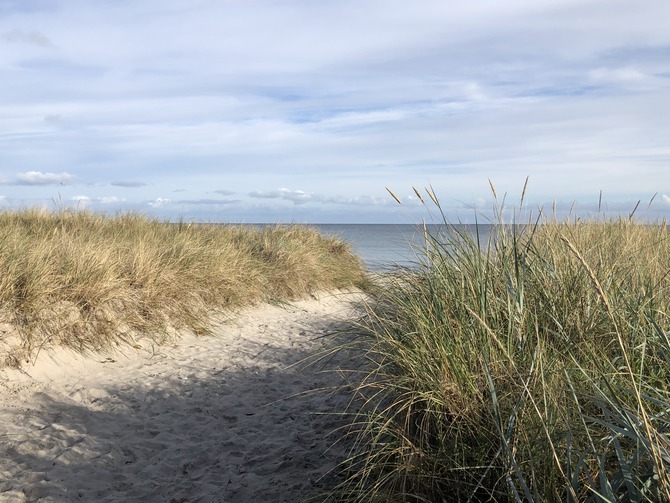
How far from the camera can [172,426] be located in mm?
5293

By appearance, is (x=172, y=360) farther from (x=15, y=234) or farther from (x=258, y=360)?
(x=15, y=234)

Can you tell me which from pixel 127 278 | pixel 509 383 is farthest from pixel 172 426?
pixel 509 383

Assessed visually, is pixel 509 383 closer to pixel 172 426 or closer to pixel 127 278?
pixel 172 426

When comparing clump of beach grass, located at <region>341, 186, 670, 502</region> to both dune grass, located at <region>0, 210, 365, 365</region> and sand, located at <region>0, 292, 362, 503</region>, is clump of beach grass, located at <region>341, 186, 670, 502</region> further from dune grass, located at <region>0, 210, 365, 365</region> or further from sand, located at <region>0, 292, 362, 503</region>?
dune grass, located at <region>0, 210, 365, 365</region>

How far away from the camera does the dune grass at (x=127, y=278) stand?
6516 millimetres

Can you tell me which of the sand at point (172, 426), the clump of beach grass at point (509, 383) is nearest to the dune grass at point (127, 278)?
the sand at point (172, 426)

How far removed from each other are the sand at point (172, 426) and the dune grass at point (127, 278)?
343 millimetres

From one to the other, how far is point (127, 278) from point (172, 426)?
287 cm

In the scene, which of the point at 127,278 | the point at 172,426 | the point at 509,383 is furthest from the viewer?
the point at 127,278

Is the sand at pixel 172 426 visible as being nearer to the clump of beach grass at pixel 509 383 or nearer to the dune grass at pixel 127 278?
the dune grass at pixel 127 278

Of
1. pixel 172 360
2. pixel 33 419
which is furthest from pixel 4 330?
Result: pixel 172 360

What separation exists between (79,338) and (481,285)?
4.95 m

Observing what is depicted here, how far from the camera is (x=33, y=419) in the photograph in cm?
522

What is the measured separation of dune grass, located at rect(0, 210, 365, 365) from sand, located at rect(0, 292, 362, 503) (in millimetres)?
343
